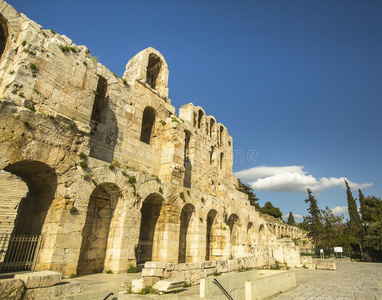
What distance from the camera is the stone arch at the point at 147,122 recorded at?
16.9 meters

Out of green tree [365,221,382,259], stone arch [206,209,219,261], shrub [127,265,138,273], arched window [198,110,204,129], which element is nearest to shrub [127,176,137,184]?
shrub [127,265,138,273]

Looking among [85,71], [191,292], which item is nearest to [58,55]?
[85,71]

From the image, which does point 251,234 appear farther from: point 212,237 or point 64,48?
point 64,48

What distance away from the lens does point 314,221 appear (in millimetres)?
49469

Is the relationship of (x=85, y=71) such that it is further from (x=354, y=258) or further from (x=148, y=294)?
(x=354, y=258)

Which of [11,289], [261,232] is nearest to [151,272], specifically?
[11,289]

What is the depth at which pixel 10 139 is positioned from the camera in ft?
25.9

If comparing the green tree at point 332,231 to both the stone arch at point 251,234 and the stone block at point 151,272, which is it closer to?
the stone arch at point 251,234

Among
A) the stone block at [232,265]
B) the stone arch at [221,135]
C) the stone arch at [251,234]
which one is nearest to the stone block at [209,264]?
the stone block at [232,265]

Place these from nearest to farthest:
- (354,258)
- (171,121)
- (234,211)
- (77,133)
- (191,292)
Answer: (191,292) → (77,133) → (171,121) → (234,211) → (354,258)

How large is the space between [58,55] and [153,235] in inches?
399

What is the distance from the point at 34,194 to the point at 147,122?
916 centimetres

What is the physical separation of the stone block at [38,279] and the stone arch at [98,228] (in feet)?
21.2

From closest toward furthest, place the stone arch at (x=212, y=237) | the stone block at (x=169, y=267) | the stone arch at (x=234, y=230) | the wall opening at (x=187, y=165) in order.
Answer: the stone block at (x=169, y=267) < the stone arch at (x=212, y=237) < the wall opening at (x=187, y=165) < the stone arch at (x=234, y=230)
